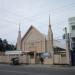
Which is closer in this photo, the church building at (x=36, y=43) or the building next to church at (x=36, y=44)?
the building next to church at (x=36, y=44)

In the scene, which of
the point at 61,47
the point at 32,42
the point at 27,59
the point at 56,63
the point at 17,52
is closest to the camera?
the point at 56,63

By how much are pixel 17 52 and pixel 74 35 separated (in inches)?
697

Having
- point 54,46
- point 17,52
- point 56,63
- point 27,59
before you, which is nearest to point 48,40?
point 54,46

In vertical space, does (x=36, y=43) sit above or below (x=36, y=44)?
above

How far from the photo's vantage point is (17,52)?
210ft

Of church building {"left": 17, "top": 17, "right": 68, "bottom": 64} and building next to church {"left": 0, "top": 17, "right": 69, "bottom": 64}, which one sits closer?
building next to church {"left": 0, "top": 17, "right": 69, "bottom": 64}

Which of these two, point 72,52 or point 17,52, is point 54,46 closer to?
point 17,52

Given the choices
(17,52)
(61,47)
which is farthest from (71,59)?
(61,47)

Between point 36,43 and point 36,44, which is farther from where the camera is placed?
point 36,43

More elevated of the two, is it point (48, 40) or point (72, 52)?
point (48, 40)

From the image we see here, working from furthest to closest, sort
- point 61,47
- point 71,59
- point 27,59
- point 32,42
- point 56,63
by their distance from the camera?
point 32,42
point 61,47
point 27,59
point 56,63
point 71,59

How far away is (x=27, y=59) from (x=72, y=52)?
13.4 m

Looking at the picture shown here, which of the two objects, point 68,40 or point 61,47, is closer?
point 68,40

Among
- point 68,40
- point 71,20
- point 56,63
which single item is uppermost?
point 71,20
